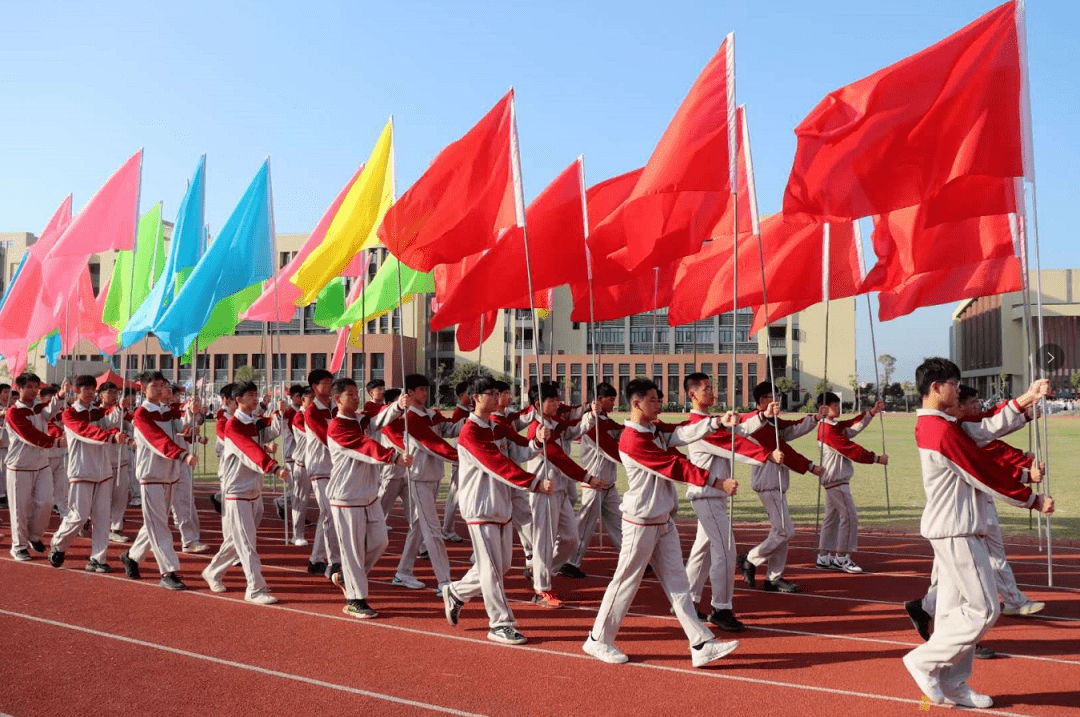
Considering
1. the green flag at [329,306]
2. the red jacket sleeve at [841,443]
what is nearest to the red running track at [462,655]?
the red jacket sleeve at [841,443]

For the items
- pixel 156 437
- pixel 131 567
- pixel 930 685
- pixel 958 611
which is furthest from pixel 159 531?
pixel 958 611

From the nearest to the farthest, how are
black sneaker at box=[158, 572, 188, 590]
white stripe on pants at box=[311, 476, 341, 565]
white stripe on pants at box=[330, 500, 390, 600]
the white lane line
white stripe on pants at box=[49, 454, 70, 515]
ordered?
the white lane line, white stripe on pants at box=[330, 500, 390, 600], black sneaker at box=[158, 572, 188, 590], white stripe on pants at box=[311, 476, 341, 565], white stripe on pants at box=[49, 454, 70, 515]

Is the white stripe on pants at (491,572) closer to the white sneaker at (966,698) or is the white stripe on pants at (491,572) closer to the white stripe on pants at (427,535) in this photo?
the white stripe on pants at (427,535)

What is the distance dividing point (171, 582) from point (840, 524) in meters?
6.46

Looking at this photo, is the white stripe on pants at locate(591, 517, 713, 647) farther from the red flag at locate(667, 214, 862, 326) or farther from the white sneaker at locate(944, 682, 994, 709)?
the red flag at locate(667, 214, 862, 326)

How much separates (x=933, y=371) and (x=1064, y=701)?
200 centimetres

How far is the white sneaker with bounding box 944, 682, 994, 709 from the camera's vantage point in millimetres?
5113

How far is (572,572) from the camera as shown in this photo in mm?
9156

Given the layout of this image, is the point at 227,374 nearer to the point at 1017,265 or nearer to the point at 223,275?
the point at 223,275

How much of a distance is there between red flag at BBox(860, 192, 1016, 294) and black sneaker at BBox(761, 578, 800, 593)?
11.4ft

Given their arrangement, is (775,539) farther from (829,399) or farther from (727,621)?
(829,399)

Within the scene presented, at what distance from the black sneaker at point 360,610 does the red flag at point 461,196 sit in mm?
3294

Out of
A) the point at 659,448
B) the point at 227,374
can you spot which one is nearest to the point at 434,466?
the point at 659,448

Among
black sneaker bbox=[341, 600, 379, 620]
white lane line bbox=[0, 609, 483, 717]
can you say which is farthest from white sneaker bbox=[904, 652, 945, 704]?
black sneaker bbox=[341, 600, 379, 620]
